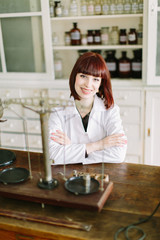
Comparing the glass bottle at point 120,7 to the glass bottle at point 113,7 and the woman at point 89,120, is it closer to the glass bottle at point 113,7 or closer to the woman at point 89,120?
the glass bottle at point 113,7

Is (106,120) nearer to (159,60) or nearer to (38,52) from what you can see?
(159,60)

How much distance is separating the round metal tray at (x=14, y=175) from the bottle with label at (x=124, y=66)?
1.89 meters

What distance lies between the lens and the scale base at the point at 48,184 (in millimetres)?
1154

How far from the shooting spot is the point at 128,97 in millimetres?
2807

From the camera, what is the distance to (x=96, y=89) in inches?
71.5

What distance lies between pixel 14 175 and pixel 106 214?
43cm

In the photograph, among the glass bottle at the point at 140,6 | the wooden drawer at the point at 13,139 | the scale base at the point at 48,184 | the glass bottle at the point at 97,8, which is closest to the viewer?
the scale base at the point at 48,184

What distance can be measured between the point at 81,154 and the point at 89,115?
1.09 ft

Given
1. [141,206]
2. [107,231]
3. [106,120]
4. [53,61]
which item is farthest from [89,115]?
[53,61]

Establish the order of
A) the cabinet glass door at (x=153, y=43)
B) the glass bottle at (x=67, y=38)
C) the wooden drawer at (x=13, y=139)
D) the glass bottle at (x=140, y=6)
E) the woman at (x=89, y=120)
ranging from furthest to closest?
the wooden drawer at (x=13, y=139)
the glass bottle at (x=67, y=38)
the glass bottle at (x=140, y=6)
the cabinet glass door at (x=153, y=43)
the woman at (x=89, y=120)

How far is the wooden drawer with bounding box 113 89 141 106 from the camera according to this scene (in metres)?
2.78

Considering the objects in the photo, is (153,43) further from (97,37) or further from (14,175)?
(14,175)

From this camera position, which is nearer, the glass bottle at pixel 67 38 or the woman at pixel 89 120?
the woman at pixel 89 120

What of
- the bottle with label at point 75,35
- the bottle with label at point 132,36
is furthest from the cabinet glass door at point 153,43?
the bottle with label at point 75,35
